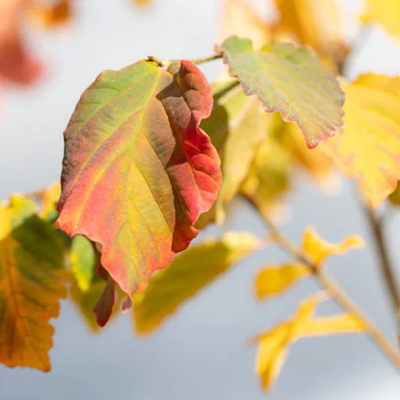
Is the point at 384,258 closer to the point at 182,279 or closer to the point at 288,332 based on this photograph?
the point at 288,332

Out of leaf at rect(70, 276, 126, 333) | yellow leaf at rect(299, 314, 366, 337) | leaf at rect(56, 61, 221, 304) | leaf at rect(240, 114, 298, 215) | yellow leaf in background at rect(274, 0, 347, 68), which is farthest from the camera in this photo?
leaf at rect(240, 114, 298, 215)

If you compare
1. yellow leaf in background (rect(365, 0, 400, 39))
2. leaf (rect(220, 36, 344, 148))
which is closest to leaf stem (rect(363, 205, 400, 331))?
yellow leaf in background (rect(365, 0, 400, 39))

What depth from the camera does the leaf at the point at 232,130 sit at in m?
0.41

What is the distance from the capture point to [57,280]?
39 centimetres

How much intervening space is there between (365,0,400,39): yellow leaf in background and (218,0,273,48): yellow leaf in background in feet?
1.07

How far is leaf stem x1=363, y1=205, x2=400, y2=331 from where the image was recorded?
0.66 metres

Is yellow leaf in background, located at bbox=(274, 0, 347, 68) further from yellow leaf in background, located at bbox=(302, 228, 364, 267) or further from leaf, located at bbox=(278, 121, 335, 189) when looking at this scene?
yellow leaf in background, located at bbox=(302, 228, 364, 267)

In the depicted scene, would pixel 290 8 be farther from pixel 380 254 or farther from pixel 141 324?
pixel 141 324

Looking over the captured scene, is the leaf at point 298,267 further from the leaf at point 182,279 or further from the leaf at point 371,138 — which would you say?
the leaf at point 371,138

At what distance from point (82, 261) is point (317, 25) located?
63 cm

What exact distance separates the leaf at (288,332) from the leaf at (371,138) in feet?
1.04

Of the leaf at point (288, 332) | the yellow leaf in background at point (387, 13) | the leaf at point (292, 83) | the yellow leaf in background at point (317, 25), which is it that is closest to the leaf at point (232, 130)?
the leaf at point (292, 83)

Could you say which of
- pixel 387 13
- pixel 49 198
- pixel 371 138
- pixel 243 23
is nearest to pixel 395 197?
pixel 371 138

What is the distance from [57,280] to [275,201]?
2.48 ft
